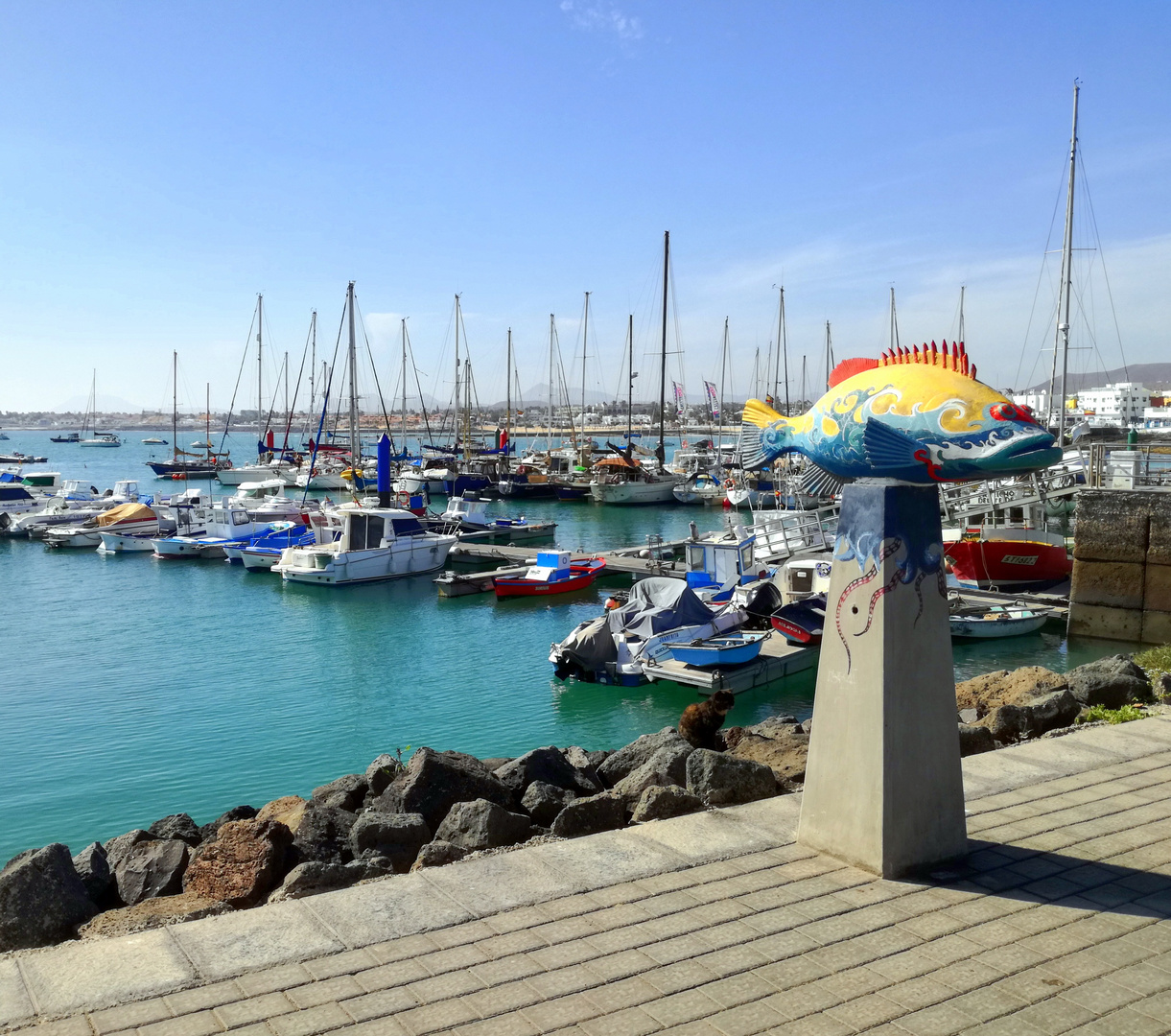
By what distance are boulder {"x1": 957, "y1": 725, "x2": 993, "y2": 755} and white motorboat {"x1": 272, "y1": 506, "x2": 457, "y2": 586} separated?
26.7 m

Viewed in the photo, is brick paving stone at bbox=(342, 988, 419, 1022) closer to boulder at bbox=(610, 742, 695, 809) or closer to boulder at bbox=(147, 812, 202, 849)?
boulder at bbox=(610, 742, 695, 809)

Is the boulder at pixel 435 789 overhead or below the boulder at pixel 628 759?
overhead

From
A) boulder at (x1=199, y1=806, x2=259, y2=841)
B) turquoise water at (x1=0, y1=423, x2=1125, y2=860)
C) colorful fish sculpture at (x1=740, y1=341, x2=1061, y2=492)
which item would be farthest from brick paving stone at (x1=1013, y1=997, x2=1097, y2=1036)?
turquoise water at (x1=0, y1=423, x2=1125, y2=860)

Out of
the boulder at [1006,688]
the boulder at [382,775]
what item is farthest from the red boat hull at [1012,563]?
the boulder at [382,775]

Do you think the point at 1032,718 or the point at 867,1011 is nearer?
the point at 867,1011

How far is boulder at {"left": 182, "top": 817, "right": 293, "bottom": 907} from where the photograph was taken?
296 inches

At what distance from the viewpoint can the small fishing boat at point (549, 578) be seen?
1212 inches

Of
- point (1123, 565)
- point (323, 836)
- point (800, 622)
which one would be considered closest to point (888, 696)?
point (323, 836)

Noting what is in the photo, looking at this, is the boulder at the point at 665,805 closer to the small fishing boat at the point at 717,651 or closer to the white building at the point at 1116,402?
the small fishing boat at the point at 717,651

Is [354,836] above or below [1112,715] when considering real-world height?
below

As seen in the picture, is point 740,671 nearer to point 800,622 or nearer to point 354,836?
point 800,622

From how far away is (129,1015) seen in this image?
5.02 meters

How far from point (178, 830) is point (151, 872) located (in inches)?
86.8

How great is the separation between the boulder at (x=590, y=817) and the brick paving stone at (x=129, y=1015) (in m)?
3.54
